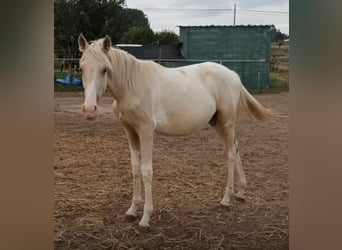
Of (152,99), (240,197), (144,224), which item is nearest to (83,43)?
(152,99)

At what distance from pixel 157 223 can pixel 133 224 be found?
0.18 meters

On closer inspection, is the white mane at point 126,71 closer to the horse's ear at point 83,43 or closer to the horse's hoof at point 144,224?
the horse's ear at point 83,43

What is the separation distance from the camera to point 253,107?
432cm

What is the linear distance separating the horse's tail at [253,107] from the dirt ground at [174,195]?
71cm

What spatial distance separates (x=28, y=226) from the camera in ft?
3.04

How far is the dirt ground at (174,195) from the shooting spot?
9.90 feet

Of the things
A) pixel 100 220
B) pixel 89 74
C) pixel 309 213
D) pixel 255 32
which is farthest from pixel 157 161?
pixel 255 32

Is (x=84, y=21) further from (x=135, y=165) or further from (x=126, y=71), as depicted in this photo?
(x=126, y=71)

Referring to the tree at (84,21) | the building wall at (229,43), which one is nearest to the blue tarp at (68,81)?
the tree at (84,21)

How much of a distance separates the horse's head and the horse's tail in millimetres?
1715

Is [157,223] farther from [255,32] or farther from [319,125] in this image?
[255,32]

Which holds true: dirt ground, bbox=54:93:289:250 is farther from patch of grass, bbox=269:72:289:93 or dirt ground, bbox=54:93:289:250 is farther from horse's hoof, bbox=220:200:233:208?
patch of grass, bbox=269:72:289:93

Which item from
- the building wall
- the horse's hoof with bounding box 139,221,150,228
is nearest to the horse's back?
the horse's hoof with bounding box 139,221,150,228

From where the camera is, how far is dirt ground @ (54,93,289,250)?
3.02m
